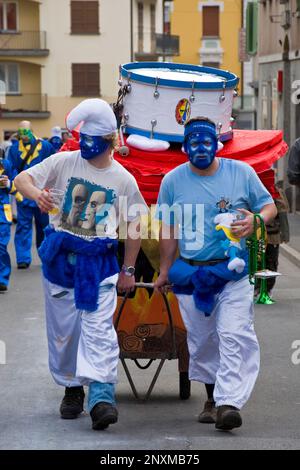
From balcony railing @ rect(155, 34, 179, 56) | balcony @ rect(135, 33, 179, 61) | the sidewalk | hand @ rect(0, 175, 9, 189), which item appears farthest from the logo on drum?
balcony railing @ rect(155, 34, 179, 56)

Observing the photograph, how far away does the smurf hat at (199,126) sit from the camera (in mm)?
7777

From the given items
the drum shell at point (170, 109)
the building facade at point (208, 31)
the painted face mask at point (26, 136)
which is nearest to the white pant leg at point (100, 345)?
the drum shell at point (170, 109)

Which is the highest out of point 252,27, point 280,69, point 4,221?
point 252,27

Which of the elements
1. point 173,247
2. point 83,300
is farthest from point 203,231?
point 83,300

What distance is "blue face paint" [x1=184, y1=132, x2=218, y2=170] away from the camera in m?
7.67

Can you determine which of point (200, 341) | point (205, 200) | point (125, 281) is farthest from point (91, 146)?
point (200, 341)

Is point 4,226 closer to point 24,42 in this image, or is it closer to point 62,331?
point 62,331

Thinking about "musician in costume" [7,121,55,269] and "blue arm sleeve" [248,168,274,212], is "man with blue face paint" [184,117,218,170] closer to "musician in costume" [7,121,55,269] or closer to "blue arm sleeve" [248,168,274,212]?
"blue arm sleeve" [248,168,274,212]

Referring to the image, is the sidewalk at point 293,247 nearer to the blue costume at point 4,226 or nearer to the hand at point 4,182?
the blue costume at point 4,226

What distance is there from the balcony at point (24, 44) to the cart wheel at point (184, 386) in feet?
188

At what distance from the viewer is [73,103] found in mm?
65562

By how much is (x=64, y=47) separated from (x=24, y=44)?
193cm

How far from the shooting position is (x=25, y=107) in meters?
65.1
